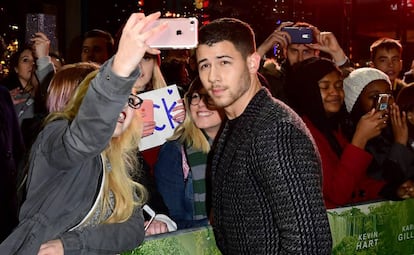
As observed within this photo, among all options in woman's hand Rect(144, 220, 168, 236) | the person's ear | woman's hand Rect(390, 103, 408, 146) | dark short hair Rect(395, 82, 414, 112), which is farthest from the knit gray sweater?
dark short hair Rect(395, 82, 414, 112)

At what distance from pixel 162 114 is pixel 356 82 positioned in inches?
70.0

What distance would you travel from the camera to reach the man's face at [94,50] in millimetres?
6414

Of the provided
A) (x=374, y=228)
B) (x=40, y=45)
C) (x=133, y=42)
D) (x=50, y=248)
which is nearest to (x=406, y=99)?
(x=374, y=228)

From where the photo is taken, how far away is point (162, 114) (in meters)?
4.55

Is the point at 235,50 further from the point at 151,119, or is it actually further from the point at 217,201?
the point at 151,119

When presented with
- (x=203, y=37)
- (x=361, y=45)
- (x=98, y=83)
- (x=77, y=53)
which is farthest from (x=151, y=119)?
(x=361, y=45)

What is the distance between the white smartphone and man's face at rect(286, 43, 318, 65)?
11.1 feet

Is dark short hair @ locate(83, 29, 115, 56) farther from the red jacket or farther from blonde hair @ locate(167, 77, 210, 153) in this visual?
the red jacket

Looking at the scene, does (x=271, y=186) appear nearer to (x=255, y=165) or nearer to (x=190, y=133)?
(x=255, y=165)

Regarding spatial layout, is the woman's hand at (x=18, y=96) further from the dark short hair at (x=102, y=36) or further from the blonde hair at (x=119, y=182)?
the blonde hair at (x=119, y=182)

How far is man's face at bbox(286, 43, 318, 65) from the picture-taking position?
20.1 ft

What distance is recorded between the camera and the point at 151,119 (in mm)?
4469

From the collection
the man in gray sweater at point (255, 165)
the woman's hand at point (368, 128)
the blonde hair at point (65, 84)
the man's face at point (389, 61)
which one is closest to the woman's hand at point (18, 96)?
the blonde hair at point (65, 84)

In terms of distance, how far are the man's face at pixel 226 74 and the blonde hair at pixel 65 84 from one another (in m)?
0.70
